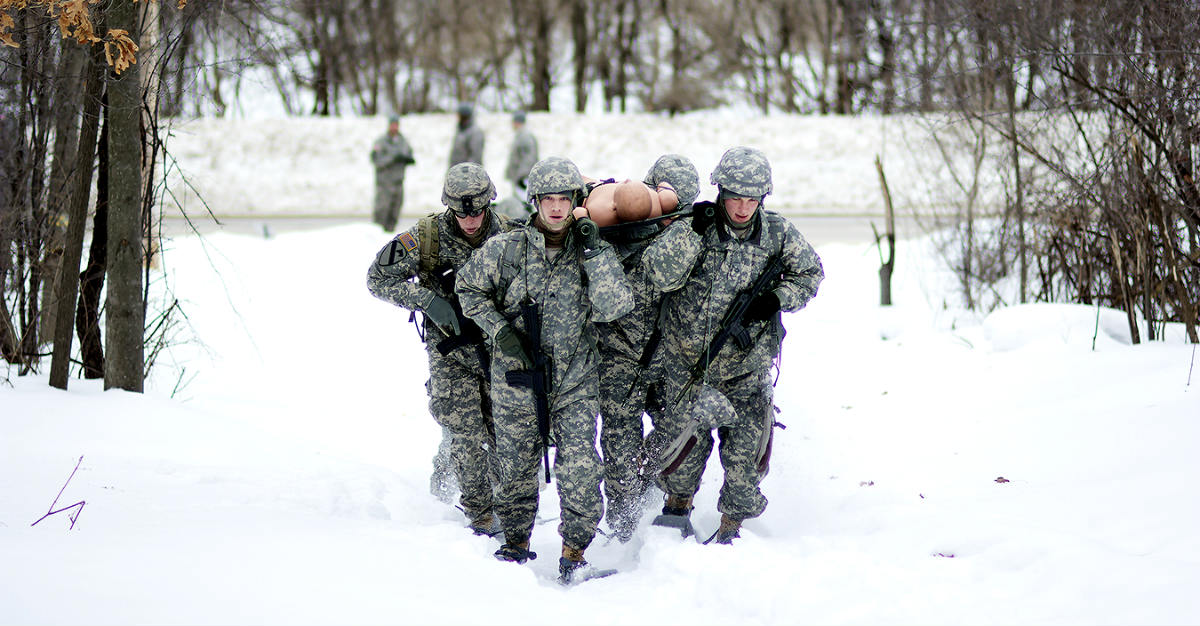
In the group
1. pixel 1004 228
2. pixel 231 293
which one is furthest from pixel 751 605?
pixel 231 293

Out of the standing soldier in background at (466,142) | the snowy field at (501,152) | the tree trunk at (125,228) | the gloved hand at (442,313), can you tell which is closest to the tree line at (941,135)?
the tree trunk at (125,228)

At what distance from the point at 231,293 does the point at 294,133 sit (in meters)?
14.8

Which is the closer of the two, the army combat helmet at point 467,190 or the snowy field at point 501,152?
the army combat helmet at point 467,190

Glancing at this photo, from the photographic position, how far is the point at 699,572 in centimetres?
405

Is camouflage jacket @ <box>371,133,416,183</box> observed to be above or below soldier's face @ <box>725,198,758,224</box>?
above

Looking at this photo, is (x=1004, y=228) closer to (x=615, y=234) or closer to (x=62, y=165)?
(x=615, y=234)

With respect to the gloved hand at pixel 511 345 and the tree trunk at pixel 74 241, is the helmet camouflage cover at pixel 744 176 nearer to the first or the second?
the gloved hand at pixel 511 345

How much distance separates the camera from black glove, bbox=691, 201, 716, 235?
4441 mm

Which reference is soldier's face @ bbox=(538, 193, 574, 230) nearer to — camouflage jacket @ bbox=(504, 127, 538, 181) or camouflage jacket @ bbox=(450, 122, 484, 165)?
camouflage jacket @ bbox=(504, 127, 538, 181)

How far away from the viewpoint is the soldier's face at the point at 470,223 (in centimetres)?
461

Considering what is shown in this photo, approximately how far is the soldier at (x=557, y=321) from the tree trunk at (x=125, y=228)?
2390 mm

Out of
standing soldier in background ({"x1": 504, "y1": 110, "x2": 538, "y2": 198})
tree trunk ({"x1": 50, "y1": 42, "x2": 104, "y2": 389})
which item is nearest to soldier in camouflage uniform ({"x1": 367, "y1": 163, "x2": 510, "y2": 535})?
tree trunk ({"x1": 50, "y1": 42, "x2": 104, "y2": 389})

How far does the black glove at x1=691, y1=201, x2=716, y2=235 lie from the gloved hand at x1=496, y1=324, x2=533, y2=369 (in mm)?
920

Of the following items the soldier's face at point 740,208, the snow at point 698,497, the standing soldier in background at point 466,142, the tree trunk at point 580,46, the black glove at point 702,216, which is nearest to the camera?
the snow at point 698,497
